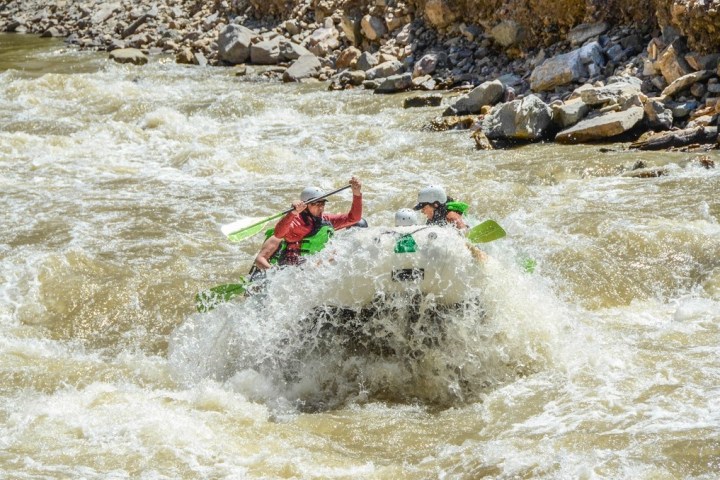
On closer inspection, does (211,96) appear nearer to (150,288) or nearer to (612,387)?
(150,288)

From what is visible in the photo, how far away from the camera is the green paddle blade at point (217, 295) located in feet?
22.7

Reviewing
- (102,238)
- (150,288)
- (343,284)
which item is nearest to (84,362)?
(150,288)

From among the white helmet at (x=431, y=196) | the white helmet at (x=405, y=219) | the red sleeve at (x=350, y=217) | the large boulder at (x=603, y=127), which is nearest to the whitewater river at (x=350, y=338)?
the large boulder at (x=603, y=127)

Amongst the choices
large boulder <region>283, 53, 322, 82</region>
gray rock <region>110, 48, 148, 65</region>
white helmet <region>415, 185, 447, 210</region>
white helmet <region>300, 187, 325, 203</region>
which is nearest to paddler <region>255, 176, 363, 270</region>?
white helmet <region>300, 187, 325, 203</region>

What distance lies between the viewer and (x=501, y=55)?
16.2m

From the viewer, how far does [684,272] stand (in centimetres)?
774

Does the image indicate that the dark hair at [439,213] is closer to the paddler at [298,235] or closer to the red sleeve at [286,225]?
the paddler at [298,235]

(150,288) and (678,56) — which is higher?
(678,56)

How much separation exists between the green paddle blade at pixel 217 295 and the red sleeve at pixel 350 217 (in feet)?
3.43

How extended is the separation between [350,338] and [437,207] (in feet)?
4.76

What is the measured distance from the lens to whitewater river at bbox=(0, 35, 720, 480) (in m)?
5.12

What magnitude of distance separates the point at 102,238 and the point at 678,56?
8.37m

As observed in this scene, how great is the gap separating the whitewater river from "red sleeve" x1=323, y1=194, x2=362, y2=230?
3.25ft

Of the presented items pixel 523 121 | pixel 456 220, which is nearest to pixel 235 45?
pixel 523 121
